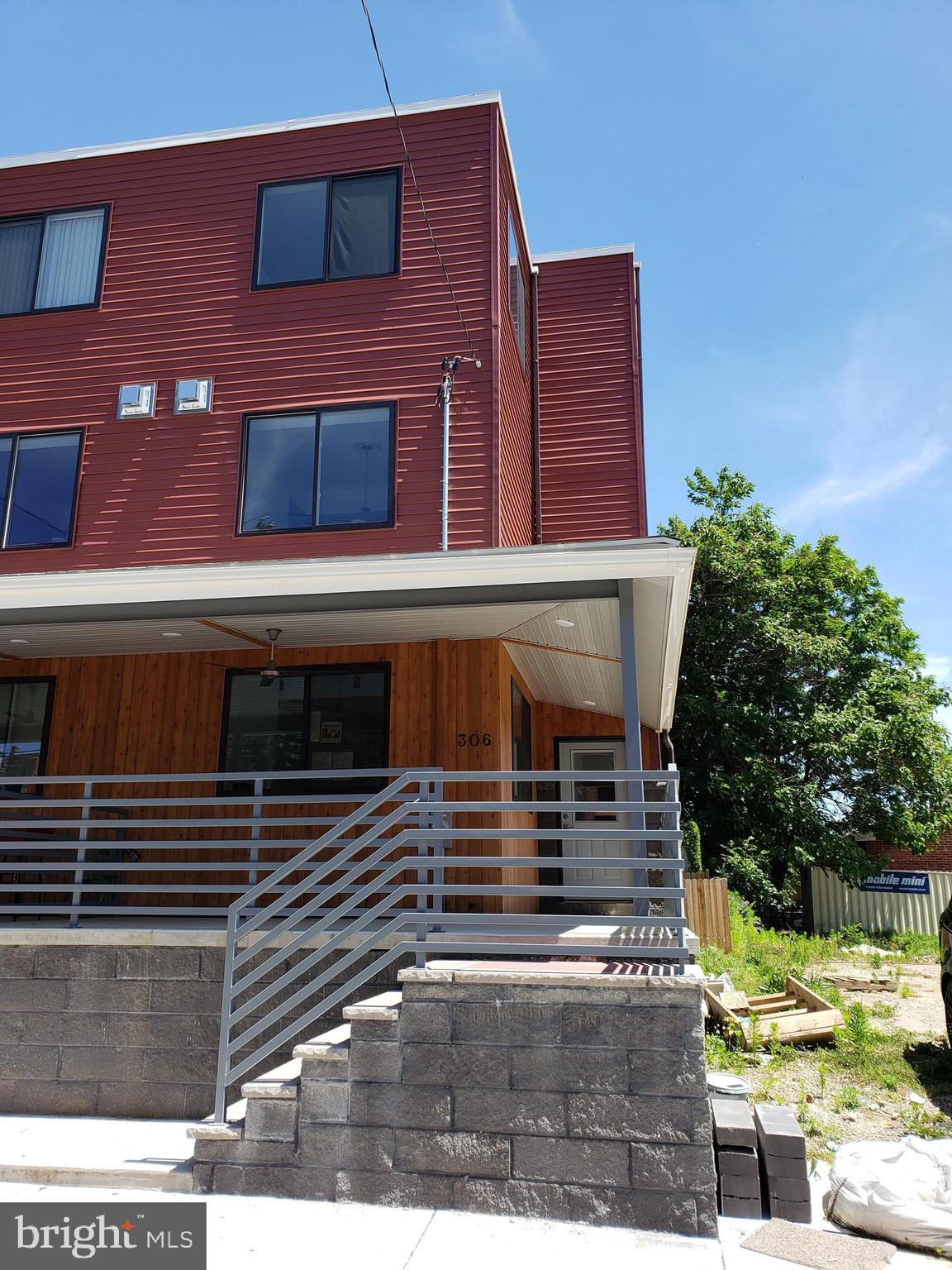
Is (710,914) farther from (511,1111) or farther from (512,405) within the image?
(511,1111)

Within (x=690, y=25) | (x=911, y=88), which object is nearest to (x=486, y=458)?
(x=690, y=25)

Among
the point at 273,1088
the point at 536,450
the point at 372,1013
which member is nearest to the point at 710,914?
the point at 536,450

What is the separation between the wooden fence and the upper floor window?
459 inches

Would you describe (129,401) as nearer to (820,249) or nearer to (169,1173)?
(169,1173)

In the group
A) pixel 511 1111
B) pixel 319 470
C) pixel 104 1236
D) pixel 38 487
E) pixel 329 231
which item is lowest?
pixel 104 1236

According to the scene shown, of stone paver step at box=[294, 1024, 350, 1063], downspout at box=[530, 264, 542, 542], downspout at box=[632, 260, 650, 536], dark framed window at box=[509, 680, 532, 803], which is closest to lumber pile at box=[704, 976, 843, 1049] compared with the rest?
dark framed window at box=[509, 680, 532, 803]

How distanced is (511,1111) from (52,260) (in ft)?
37.5

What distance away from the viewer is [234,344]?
10.9m

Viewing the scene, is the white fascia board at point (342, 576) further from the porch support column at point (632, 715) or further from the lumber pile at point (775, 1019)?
the lumber pile at point (775, 1019)

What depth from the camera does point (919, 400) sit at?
23.2m

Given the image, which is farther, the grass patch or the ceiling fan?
the ceiling fan

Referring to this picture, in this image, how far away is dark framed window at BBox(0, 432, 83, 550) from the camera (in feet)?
35.2

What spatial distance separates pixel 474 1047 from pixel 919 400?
2292 cm

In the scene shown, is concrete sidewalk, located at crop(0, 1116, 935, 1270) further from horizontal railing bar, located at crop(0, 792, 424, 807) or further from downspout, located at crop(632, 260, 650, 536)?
downspout, located at crop(632, 260, 650, 536)
